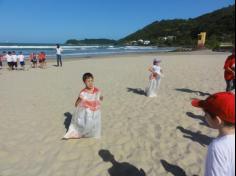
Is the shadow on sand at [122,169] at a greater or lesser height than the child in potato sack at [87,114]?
lesser

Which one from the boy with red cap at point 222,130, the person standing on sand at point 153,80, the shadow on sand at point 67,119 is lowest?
the shadow on sand at point 67,119

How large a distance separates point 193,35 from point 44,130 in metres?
106

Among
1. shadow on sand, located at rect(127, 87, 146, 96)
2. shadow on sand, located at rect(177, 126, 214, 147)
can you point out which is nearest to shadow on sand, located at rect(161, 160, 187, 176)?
shadow on sand, located at rect(177, 126, 214, 147)

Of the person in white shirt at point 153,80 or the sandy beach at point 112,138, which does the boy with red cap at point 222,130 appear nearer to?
the sandy beach at point 112,138

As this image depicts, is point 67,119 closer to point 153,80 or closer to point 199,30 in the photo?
point 153,80

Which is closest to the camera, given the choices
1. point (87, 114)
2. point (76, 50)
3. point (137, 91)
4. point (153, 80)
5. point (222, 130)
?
point (222, 130)

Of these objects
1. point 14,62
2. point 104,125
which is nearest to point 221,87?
point 104,125

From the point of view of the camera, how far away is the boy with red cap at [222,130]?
5.74ft

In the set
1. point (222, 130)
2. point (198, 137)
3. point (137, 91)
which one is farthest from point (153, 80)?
point (222, 130)

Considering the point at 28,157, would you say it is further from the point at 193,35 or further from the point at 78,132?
the point at 193,35

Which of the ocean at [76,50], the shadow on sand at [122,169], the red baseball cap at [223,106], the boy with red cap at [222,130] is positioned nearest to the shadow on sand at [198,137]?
the shadow on sand at [122,169]

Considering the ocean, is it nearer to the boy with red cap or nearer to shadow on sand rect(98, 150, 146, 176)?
shadow on sand rect(98, 150, 146, 176)

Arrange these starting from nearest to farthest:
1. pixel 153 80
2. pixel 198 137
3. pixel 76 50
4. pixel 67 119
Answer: pixel 198 137 < pixel 67 119 < pixel 153 80 < pixel 76 50

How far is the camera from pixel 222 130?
1.91 meters
